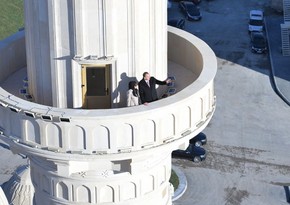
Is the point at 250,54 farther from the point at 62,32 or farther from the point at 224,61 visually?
the point at 62,32

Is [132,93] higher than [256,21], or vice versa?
[132,93]

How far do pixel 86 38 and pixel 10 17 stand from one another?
61.0 m

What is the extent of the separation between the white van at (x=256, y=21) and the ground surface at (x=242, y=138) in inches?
53.1

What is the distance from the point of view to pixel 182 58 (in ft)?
56.7

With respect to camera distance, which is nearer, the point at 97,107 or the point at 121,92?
the point at 121,92

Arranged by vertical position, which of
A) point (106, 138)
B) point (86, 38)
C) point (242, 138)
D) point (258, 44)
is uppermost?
point (86, 38)

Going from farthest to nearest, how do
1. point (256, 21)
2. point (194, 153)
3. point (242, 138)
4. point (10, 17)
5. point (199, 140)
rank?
point (256, 21)
point (10, 17)
point (242, 138)
point (199, 140)
point (194, 153)

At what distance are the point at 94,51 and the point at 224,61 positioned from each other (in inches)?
2169

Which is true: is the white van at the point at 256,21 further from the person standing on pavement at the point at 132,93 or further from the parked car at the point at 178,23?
the person standing on pavement at the point at 132,93

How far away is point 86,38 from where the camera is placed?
13602mm

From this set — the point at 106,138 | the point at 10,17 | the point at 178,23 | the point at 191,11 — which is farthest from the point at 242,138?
the point at 106,138

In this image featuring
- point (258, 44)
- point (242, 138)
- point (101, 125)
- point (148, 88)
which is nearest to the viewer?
point (101, 125)

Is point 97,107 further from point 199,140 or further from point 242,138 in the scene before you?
point 242,138

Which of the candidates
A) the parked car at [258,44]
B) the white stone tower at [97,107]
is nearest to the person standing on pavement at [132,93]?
the white stone tower at [97,107]
